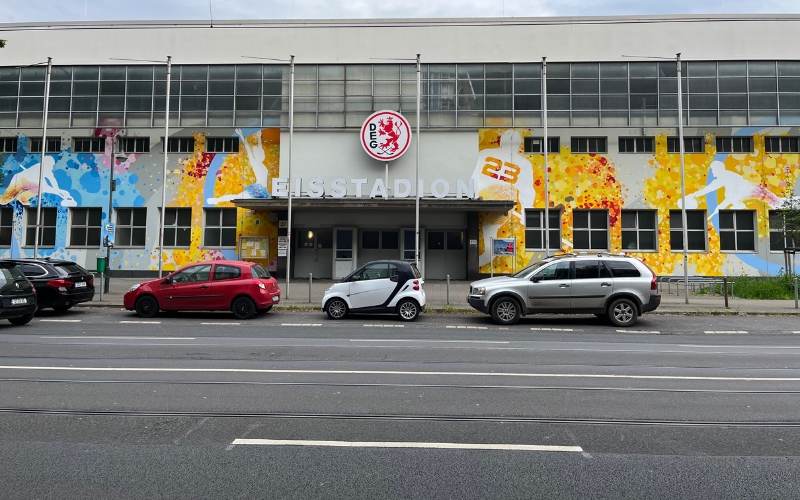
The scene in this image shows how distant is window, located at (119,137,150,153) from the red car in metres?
17.2

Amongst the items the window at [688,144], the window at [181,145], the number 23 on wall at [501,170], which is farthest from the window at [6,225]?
the window at [688,144]

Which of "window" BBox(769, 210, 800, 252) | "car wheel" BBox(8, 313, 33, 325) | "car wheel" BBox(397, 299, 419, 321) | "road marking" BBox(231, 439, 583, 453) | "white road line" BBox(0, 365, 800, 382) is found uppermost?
"window" BBox(769, 210, 800, 252)

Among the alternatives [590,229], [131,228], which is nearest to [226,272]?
[131,228]

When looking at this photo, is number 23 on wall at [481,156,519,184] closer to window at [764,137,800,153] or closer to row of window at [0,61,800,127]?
row of window at [0,61,800,127]

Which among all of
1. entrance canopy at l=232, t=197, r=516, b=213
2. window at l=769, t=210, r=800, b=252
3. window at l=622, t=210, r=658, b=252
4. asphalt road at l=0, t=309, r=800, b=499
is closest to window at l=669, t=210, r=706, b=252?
window at l=622, t=210, r=658, b=252

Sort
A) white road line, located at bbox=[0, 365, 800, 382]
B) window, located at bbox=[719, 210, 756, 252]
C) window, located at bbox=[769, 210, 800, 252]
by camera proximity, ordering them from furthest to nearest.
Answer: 1. window, located at bbox=[719, 210, 756, 252]
2. window, located at bbox=[769, 210, 800, 252]
3. white road line, located at bbox=[0, 365, 800, 382]

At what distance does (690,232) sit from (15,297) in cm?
2910

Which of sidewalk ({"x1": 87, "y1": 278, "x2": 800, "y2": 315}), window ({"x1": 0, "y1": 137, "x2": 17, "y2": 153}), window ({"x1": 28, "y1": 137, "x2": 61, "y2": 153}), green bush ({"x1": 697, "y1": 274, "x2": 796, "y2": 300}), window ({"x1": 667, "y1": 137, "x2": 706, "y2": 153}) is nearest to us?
sidewalk ({"x1": 87, "y1": 278, "x2": 800, "y2": 315})

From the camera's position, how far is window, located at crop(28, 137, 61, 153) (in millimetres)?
30194

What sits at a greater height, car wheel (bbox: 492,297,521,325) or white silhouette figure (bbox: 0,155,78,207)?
white silhouette figure (bbox: 0,155,78,207)

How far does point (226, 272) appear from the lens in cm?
1533

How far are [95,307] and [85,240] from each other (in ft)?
47.5

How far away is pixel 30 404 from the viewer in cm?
607

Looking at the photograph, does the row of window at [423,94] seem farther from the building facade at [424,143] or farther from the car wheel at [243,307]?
the car wheel at [243,307]
